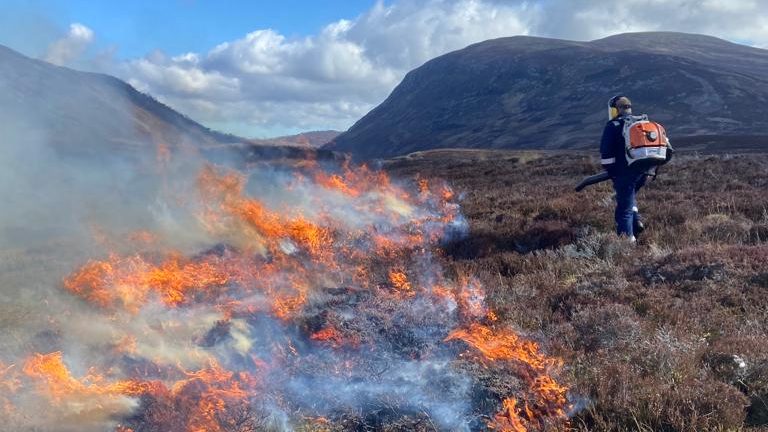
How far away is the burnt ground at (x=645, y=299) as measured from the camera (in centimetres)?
376

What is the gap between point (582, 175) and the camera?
20.6 meters

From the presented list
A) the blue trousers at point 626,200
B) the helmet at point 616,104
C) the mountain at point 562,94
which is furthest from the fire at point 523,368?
the mountain at point 562,94

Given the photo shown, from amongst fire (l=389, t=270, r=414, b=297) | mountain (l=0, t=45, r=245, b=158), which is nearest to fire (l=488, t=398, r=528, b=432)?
fire (l=389, t=270, r=414, b=297)

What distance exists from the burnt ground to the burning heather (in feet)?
1.39

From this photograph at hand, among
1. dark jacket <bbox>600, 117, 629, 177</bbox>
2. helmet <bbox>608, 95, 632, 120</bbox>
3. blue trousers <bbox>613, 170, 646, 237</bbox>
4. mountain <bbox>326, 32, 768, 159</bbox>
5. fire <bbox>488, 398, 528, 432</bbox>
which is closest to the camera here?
fire <bbox>488, 398, 528, 432</bbox>

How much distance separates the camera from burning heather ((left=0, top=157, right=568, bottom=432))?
404 centimetres

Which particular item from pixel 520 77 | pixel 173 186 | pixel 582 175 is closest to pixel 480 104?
pixel 520 77

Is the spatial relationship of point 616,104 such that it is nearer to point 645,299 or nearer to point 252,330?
point 645,299

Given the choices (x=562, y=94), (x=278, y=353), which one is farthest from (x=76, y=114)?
(x=562, y=94)

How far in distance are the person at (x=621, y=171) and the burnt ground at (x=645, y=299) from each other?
0.43 m

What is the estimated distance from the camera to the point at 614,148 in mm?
8906

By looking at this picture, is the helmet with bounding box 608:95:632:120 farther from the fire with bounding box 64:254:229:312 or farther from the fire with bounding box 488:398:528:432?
the fire with bounding box 64:254:229:312

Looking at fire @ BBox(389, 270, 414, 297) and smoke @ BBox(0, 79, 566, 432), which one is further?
fire @ BBox(389, 270, 414, 297)

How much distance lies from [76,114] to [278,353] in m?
33.1
